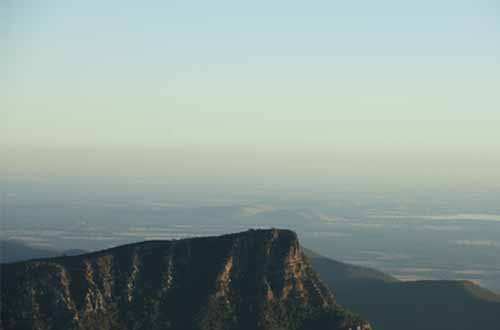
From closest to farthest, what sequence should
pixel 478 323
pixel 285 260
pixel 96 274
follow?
pixel 96 274
pixel 285 260
pixel 478 323

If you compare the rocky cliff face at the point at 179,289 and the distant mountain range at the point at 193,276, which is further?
the distant mountain range at the point at 193,276

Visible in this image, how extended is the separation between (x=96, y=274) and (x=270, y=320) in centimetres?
2206

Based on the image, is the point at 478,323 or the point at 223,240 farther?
A: the point at 478,323

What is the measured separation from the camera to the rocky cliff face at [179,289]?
131 m

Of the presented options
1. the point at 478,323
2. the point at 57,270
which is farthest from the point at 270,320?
the point at 478,323

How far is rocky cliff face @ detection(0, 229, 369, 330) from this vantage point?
430 ft

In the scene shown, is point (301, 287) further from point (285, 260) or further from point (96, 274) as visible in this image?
point (96, 274)

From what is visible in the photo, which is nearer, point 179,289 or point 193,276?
point 179,289

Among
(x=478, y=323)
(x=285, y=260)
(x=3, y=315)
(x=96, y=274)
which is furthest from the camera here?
(x=478, y=323)

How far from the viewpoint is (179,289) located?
467 ft

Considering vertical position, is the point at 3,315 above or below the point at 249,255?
below

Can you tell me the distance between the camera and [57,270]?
437 feet

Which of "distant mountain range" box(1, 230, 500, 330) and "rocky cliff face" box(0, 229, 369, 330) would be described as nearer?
"rocky cliff face" box(0, 229, 369, 330)

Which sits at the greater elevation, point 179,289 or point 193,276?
point 193,276
